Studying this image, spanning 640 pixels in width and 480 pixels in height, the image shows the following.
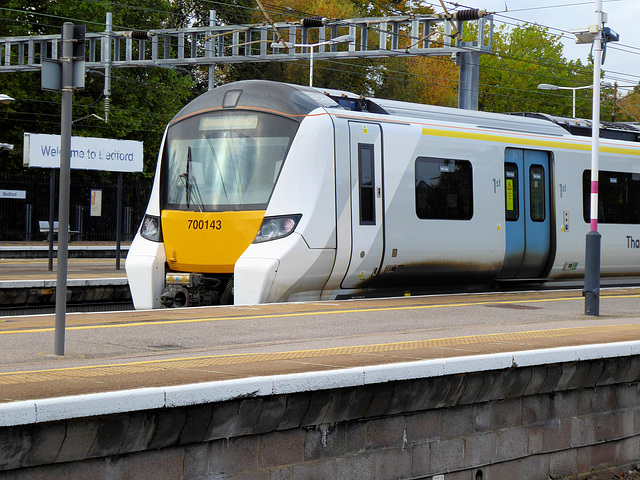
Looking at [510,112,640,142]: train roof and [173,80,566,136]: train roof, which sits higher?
[510,112,640,142]: train roof

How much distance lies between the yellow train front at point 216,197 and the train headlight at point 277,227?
0.05 ft

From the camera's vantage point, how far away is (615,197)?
19.3 meters

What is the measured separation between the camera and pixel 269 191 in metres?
13.5

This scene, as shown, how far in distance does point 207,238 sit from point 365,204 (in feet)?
7.92

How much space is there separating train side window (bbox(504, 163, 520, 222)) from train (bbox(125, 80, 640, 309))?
3 centimetres

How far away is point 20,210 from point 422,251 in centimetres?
2663

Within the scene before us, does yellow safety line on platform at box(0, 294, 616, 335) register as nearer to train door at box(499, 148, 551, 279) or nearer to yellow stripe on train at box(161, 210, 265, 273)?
train door at box(499, 148, 551, 279)

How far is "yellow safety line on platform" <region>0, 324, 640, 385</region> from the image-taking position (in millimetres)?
6367

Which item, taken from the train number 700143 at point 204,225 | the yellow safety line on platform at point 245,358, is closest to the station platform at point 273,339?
the yellow safety line on platform at point 245,358

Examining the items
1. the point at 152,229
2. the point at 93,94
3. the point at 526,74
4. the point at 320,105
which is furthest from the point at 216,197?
the point at 526,74

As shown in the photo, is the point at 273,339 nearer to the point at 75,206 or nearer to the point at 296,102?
the point at 296,102

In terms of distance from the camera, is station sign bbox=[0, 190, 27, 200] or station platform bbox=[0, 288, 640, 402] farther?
station sign bbox=[0, 190, 27, 200]

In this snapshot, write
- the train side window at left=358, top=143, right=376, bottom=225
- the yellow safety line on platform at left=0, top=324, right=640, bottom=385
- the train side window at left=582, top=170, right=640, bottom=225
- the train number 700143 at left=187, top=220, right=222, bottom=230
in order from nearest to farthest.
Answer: the yellow safety line on platform at left=0, top=324, right=640, bottom=385, the train number 700143 at left=187, top=220, right=222, bottom=230, the train side window at left=358, top=143, right=376, bottom=225, the train side window at left=582, top=170, right=640, bottom=225

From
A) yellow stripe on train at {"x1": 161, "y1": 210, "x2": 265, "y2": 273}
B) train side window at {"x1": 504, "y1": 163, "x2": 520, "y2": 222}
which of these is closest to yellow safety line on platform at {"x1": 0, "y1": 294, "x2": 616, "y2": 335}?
yellow stripe on train at {"x1": 161, "y1": 210, "x2": 265, "y2": 273}
